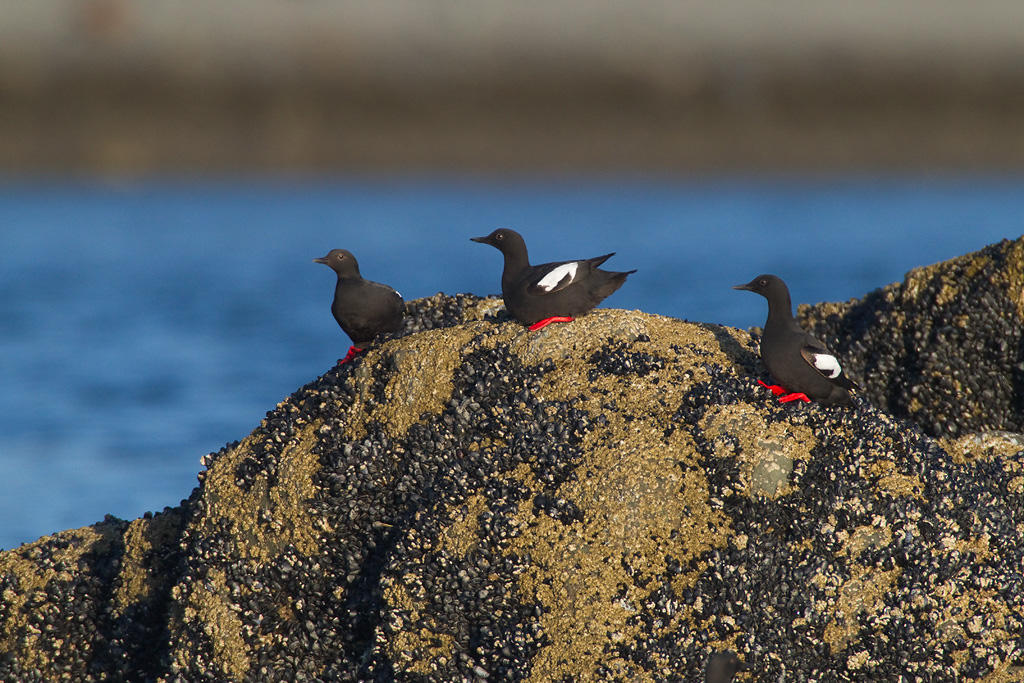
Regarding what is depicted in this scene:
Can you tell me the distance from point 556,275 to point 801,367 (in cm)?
175

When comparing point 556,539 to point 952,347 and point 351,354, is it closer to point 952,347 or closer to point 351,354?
point 351,354

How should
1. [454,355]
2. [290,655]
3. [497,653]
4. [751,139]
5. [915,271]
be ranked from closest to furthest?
[497,653] → [290,655] → [454,355] → [915,271] → [751,139]

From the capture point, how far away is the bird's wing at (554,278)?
309 inches

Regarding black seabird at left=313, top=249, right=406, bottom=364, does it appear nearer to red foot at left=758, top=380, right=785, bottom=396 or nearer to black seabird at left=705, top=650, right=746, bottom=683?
red foot at left=758, top=380, right=785, bottom=396

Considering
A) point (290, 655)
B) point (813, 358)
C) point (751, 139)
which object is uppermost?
point (751, 139)

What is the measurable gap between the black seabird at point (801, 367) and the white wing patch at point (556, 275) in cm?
139

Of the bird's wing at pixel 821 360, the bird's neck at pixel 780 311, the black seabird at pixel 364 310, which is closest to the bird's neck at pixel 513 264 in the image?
the black seabird at pixel 364 310

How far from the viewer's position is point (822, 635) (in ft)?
21.5

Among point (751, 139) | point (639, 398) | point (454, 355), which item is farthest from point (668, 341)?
point (751, 139)

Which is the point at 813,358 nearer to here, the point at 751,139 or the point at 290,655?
the point at 290,655

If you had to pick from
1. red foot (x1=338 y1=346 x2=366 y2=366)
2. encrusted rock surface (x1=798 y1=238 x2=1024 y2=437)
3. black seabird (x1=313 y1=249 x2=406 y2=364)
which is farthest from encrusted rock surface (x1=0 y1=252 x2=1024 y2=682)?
encrusted rock surface (x1=798 y1=238 x2=1024 y2=437)

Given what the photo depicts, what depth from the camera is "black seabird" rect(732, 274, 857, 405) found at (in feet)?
24.5

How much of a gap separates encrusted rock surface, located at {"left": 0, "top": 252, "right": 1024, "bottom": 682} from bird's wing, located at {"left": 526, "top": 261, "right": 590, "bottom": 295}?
0.98 feet

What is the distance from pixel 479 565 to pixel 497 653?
1.70 ft
